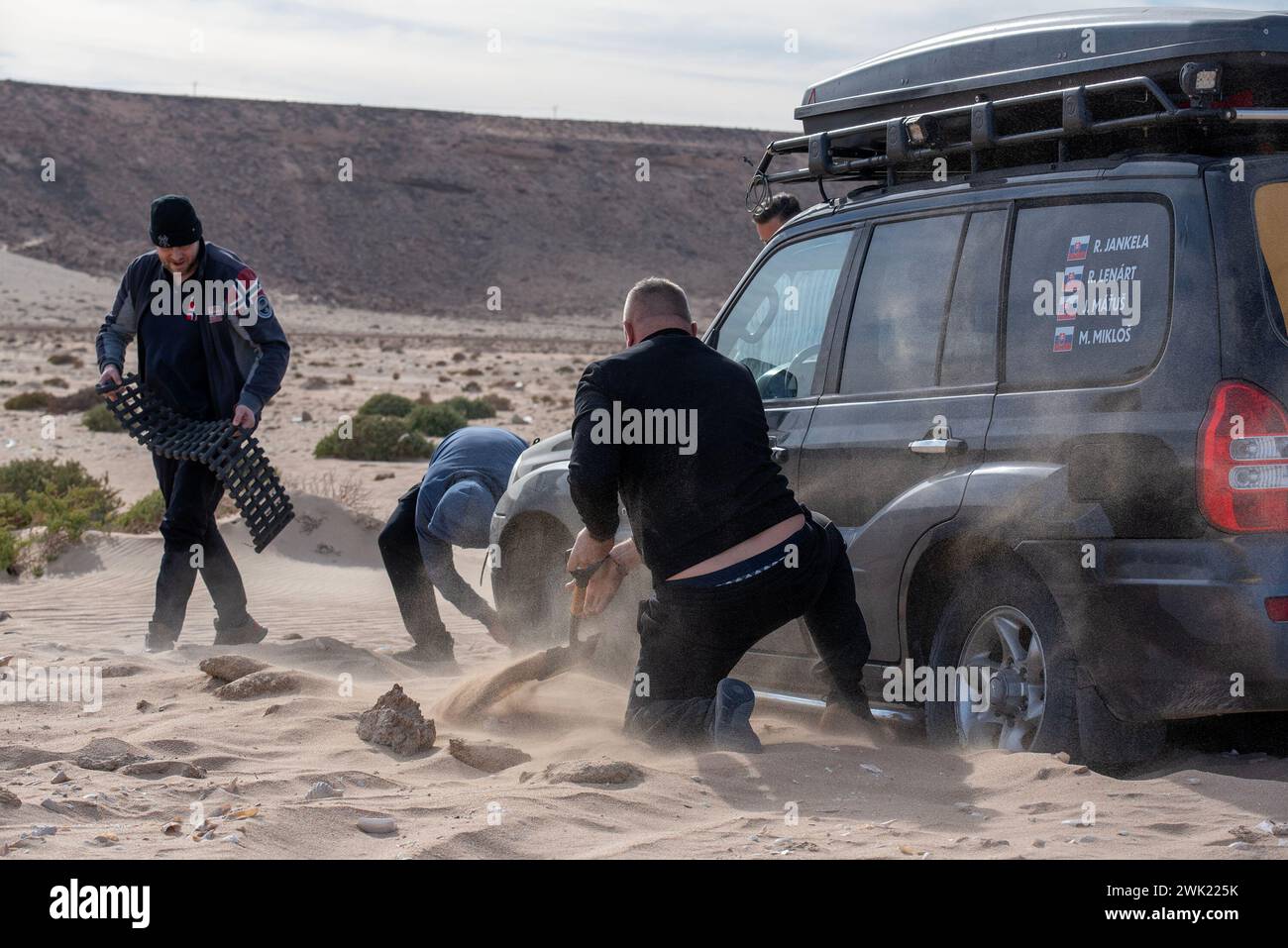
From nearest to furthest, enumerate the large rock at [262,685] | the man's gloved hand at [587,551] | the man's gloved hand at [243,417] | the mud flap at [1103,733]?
the mud flap at [1103,733] → the man's gloved hand at [587,551] → the large rock at [262,685] → the man's gloved hand at [243,417]

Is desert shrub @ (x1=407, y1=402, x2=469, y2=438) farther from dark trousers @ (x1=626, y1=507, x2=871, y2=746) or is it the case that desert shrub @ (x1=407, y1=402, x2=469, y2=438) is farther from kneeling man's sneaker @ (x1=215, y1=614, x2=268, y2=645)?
dark trousers @ (x1=626, y1=507, x2=871, y2=746)

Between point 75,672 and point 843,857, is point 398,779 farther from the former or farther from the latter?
point 75,672

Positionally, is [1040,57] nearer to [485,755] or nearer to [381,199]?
[485,755]

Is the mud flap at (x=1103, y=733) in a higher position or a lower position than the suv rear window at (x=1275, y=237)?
lower

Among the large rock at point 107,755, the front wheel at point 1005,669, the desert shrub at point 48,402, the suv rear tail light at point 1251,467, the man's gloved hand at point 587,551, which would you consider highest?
the desert shrub at point 48,402

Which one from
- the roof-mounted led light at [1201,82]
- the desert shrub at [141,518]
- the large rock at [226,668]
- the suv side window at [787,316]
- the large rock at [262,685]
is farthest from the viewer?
the desert shrub at [141,518]

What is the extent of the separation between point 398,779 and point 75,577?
6912 mm

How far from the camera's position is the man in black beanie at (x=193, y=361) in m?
8.66

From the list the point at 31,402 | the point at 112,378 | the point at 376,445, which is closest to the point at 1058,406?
the point at 112,378

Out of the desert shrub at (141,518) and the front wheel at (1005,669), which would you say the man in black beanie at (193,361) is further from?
the desert shrub at (141,518)

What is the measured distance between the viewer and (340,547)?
498 inches

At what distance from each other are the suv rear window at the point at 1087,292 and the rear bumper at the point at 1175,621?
1.95 feet

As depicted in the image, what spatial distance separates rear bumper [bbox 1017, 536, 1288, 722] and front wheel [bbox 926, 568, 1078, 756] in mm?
128

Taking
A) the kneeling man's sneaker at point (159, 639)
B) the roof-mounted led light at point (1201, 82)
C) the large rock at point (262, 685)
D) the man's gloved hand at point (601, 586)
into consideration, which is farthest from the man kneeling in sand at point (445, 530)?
the roof-mounted led light at point (1201, 82)
